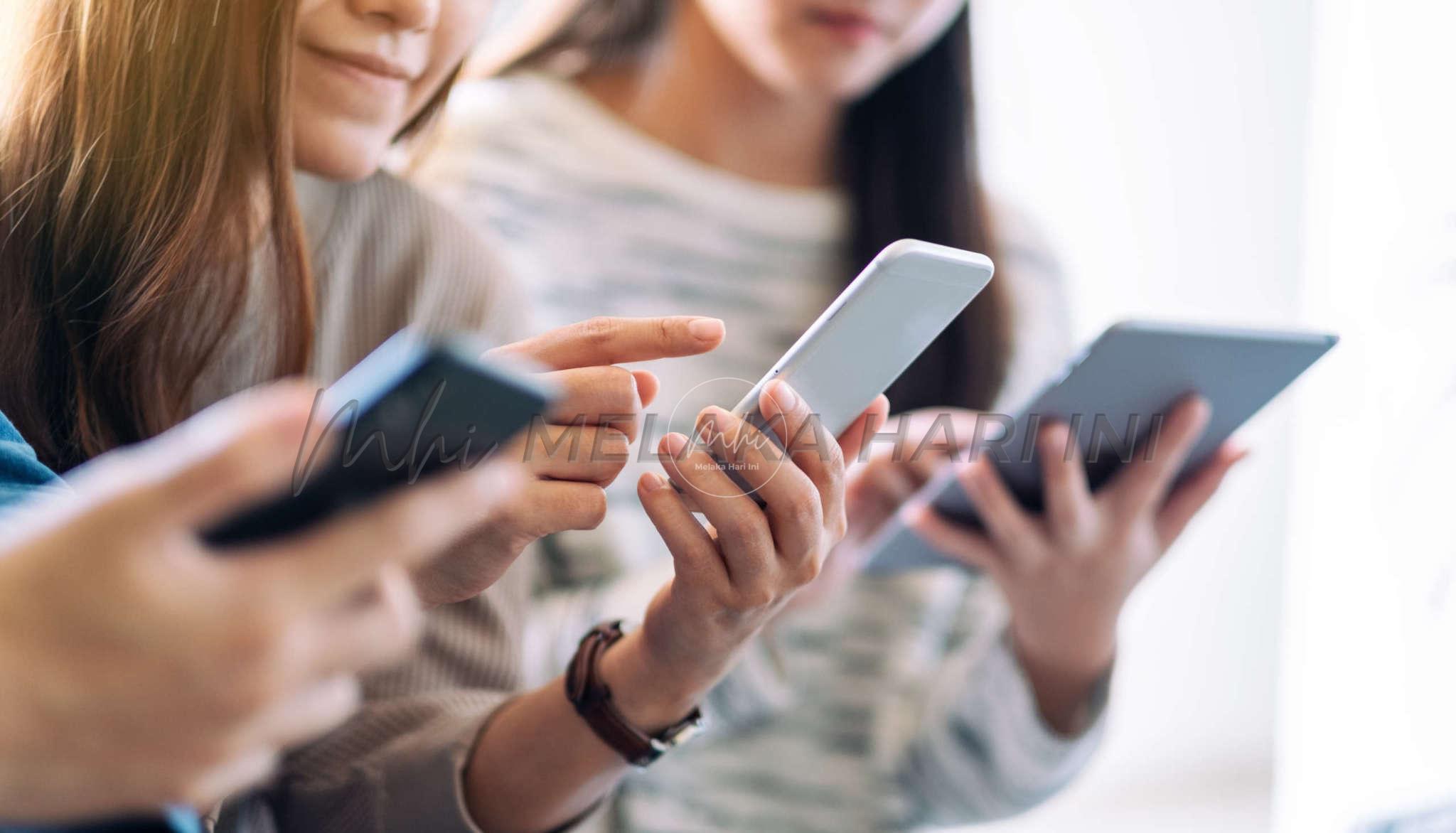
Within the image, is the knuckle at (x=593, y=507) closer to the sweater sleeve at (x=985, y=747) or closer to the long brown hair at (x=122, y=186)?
the long brown hair at (x=122, y=186)

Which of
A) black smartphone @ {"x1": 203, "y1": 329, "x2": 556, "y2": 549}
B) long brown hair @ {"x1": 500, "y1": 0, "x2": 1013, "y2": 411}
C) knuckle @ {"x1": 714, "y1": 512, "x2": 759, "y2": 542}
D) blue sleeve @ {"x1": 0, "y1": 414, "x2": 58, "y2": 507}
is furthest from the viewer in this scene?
long brown hair @ {"x1": 500, "y1": 0, "x2": 1013, "y2": 411}

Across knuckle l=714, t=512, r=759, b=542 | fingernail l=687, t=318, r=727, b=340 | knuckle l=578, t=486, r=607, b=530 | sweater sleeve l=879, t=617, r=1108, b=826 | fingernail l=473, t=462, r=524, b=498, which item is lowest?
sweater sleeve l=879, t=617, r=1108, b=826

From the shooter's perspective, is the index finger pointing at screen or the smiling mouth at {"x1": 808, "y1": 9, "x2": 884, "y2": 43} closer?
the index finger pointing at screen

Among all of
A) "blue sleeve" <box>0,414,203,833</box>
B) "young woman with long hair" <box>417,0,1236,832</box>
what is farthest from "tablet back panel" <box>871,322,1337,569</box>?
"blue sleeve" <box>0,414,203,833</box>

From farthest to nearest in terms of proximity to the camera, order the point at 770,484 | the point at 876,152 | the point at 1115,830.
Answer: the point at 1115,830
the point at 876,152
the point at 770,484

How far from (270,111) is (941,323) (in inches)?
12.4

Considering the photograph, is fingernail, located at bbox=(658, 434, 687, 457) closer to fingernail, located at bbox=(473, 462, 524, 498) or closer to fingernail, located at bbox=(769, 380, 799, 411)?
fingernail, located at bbox=(769, 380, 799, 411)

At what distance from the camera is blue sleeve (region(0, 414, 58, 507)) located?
1.22 feet

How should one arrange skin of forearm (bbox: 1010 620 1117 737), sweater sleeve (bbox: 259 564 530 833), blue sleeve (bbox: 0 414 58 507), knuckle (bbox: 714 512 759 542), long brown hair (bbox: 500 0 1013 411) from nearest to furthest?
blue sleeve (bbox: 0 414 58 507)
knuckle (bbox: 714 512 759 542)
sweater sleeve (bbox: 259 564 530 833)
skin of forearm (bbox: 1010 620 1117 737)
long brown hair (bbox: 500 0 1013 411)

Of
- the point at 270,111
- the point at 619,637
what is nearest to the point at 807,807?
the point at 619,637

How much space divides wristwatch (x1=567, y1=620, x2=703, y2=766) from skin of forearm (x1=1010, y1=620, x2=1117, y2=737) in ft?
1.04

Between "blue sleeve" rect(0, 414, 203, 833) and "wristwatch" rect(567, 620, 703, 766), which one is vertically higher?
"blue sleeve" rect(0, 414, 203, 833)

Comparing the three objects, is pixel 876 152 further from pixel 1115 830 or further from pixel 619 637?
pixel 1115 830

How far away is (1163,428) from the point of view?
679mm
